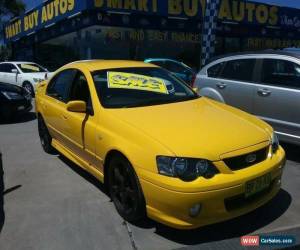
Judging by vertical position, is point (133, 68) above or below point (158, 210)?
above

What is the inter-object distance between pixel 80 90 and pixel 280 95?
9.10 feet

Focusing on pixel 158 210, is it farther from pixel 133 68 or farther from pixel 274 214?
pixel 133 68

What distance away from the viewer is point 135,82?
5.07 meters

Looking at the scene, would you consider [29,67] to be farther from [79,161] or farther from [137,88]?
[137,88]

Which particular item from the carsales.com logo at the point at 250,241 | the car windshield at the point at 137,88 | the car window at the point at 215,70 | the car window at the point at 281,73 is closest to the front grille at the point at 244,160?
the carsales.com logo at the point at 250,241

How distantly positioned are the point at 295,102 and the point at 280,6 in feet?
68.6

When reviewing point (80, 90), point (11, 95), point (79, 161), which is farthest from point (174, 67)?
point (79, 161)

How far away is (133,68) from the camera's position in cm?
546

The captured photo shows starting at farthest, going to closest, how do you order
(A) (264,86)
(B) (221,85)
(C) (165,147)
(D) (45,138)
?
(B) (221,85) < (D) (45,138) < (A) (264,86) < (C) (165,147)

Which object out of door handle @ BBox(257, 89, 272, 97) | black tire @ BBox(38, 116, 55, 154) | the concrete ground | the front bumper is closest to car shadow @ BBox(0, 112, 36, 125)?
black tire @ BBox(38, 116, 55, 154)

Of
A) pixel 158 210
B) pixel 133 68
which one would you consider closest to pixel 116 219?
pixel 158 210

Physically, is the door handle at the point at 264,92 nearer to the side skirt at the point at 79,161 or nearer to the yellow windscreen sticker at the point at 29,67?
the side skirt at the point at 79,161

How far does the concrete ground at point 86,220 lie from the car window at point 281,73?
1.18 metres

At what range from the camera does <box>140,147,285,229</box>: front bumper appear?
354cm
